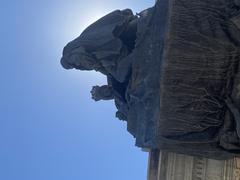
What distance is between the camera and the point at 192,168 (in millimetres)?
8484

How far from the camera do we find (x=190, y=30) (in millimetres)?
7758

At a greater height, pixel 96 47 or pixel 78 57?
pixel 96 47

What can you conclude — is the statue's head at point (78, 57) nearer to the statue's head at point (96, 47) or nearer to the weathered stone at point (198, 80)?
the statue's head at point (96, 47)

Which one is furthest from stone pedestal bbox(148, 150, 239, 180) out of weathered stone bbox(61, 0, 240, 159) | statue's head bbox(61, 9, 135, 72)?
statue's head bbox(61, 9, 135, 72)

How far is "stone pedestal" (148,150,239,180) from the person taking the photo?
8336mm

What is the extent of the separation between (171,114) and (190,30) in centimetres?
120

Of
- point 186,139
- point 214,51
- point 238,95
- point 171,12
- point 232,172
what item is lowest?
point 232,172

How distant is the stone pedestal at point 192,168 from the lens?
328 inches

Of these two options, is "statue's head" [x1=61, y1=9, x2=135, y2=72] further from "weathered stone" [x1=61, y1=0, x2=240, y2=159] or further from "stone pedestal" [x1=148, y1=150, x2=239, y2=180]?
"stone pedestal" [x1=148, y1=150, x2=239, y2=180]

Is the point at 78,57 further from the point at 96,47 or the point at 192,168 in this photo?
the point at 192,168

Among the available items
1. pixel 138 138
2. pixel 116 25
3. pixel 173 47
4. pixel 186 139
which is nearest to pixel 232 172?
pixel 186 139

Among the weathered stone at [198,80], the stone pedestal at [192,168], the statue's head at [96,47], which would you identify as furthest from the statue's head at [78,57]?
the stone pedestal at [192,168]

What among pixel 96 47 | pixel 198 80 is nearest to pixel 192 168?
pixel 198 80

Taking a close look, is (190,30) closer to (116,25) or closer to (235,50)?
(235,50)
